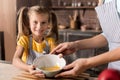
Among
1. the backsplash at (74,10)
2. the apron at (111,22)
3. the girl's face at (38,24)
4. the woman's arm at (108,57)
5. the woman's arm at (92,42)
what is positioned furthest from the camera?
the backsplash at (74,10)

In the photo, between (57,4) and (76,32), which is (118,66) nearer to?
(76,32)

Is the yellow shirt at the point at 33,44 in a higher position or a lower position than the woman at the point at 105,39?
lower

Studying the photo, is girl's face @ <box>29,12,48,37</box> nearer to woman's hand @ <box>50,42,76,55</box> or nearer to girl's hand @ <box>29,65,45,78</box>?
woman's hand @ <box>50,42,76,55</box>

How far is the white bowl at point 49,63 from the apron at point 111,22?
31 centimetres

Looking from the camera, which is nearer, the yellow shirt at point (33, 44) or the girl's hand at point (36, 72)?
the girl's hand at point (36, 72)

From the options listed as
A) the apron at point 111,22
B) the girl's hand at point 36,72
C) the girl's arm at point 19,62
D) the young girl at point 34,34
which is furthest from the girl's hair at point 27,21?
the girl's hand at point 36,72

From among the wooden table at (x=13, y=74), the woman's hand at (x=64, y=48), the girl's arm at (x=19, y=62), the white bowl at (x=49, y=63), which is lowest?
the wooden table at (x=13, y=74)

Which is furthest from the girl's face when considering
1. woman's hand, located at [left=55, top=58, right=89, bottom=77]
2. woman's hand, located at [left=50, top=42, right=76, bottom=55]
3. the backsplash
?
the backsplash

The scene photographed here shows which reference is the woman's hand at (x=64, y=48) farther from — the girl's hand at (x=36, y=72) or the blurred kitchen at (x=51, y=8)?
the blurred kitchen at (x=51, y=8)

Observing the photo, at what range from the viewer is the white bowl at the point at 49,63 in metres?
1.18

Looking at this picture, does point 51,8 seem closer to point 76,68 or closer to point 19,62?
point 19,62

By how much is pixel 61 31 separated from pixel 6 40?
3.25ft

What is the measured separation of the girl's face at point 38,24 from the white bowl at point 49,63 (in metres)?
0.39

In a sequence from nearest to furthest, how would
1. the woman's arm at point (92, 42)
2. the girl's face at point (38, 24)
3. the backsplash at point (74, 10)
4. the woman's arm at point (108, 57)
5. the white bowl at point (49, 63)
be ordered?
the woman's arm at point (108, 57)
the white bowl at point (49, 63)
the woman's arm at point (92, 42)
the girl's face at point (38, 24)
the backsplash at point (74, 10)
